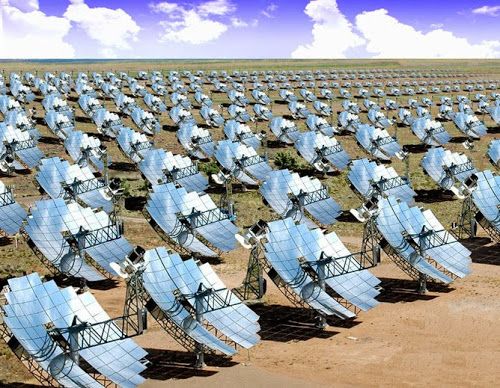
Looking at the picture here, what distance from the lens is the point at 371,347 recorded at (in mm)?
47375

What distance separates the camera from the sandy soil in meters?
42.9

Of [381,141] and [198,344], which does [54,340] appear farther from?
[381,141]

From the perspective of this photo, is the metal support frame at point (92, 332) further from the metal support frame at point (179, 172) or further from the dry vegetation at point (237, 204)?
the metal support frame at point (179, 172)

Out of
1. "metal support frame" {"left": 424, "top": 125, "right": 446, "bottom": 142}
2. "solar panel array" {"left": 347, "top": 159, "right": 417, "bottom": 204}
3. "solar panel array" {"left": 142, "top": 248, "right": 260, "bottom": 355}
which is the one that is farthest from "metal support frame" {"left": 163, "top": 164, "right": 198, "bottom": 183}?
"metal support frame" {"left": 424, "top": 125, "right": 446, "bottom": 142}

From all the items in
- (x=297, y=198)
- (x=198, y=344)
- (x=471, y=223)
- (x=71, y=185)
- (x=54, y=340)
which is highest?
(x=71, y=185)

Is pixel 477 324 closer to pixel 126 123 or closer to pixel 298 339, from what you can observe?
pixel 298 339

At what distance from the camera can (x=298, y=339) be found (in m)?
48.8

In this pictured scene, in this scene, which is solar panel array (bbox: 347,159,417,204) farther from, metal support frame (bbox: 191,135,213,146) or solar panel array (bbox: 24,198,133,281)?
solar panel array (bbox: 24,198,133,281)

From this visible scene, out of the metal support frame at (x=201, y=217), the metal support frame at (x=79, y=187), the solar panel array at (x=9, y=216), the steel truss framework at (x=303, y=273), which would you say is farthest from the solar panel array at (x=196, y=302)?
the metal support frame at (x=79, y=187)

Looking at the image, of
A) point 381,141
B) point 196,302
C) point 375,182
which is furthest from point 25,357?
point 381,141

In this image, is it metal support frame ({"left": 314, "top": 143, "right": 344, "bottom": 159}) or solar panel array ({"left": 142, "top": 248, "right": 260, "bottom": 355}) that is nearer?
solar panel array ({"left": 142, "top": 248, "right": 260, "bottom": 355})

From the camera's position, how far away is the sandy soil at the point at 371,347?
141 feet

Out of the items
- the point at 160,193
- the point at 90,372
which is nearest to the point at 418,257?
the point at 160,193

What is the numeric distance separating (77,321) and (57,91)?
122 metres
